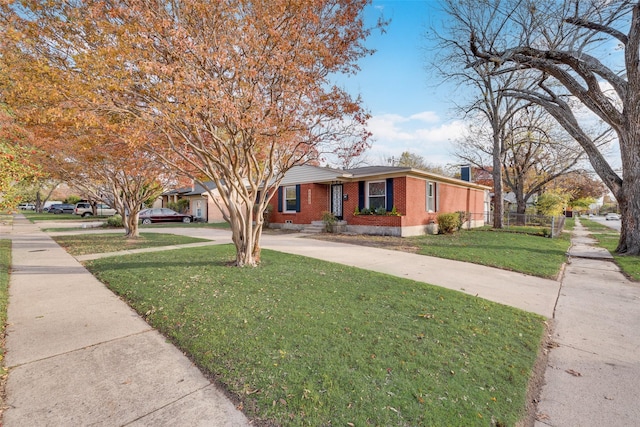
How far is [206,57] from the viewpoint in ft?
14.9

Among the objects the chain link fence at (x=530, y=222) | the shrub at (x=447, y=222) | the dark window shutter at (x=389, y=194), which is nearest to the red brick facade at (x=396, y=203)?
the dark window shutter at (x=389, y=194)

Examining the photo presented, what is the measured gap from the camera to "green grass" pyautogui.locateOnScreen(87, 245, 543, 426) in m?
2.07

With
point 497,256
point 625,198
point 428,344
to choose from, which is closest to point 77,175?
point 428,344

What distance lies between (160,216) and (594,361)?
25303 millimetres

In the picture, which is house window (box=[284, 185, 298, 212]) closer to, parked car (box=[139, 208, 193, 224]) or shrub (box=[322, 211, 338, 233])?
shrub (box=[322, 211, 338, 233])

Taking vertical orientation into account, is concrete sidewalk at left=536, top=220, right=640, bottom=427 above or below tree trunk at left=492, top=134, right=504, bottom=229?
below

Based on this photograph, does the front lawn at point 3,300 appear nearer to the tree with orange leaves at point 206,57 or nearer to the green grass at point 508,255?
the tree with orange leaves at point 206,57

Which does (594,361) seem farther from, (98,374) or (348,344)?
(98,374)

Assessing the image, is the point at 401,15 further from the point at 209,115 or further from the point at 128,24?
the point at 128,24

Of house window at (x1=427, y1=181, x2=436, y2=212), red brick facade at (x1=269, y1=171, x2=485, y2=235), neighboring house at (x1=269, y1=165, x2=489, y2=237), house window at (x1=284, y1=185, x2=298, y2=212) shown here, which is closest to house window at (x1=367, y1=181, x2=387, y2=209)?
neighboring house at (x1=269, y1=165, x2=489, y2=237)

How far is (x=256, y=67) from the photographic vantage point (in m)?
4.91

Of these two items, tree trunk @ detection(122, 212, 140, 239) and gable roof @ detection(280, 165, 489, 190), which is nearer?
tree trunk @ detection(122, 212, 140, 239)

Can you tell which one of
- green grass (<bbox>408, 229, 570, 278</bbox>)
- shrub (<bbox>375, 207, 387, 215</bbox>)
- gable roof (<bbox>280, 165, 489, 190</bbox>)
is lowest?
green grass (<bbox>408, 229, 570, 278</bbox>)

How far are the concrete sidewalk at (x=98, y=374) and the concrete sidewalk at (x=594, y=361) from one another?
244 centimetres
